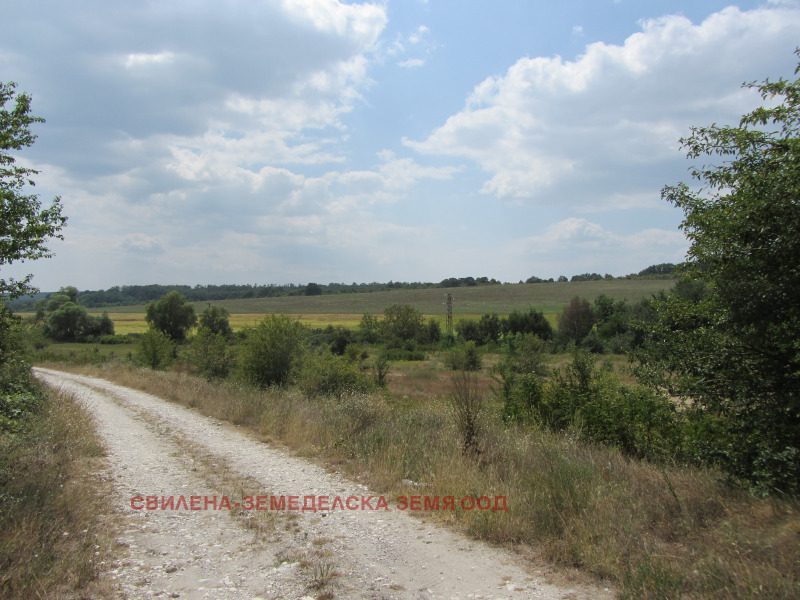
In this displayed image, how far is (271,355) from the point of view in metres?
21.4

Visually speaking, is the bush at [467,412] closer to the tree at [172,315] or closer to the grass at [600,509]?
the grass at [600,509]

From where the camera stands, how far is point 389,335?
80.9 metres

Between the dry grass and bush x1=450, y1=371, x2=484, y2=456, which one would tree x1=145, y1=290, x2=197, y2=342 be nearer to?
the dry grass

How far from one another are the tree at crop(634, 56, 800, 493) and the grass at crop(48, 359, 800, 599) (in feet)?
1.83

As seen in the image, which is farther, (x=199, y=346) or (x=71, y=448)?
(x=199, y=346)

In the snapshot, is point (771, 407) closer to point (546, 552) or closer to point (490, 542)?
point (546, 552)

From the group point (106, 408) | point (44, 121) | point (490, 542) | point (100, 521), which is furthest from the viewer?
point (106, 408)

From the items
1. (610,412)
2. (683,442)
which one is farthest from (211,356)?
(683,442)

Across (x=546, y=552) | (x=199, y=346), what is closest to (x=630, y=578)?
(x=546, y=552)

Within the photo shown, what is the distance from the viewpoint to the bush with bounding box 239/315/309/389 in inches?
839

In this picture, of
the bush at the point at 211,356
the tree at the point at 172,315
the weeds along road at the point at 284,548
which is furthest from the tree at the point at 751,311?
the tree at the point at 172,315

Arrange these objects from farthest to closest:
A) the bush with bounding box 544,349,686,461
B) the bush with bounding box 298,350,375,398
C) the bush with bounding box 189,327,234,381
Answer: the bush with bounding box 189,327,234,381 → the bush with bounding box 298,350,375,398 → the bush with bounding box 544,349,686,461

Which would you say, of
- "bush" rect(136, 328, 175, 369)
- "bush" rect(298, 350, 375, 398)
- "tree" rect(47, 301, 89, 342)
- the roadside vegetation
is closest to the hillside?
"tree" rect(47, 301, 89, 342)

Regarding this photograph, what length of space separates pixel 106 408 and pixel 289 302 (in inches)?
4386
